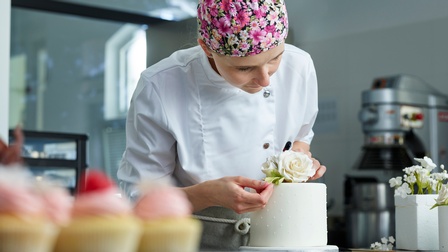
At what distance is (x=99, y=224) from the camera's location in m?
0.68

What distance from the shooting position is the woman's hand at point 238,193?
4.79ft

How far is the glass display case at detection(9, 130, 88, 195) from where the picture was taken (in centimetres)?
416

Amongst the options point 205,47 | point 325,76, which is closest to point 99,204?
point 205,47

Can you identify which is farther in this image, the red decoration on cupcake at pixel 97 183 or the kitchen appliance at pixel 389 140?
the kitchen appliance at pixel 389 140

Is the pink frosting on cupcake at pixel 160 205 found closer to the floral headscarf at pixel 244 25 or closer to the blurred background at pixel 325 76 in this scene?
the floral headscarf at pixel 244 25

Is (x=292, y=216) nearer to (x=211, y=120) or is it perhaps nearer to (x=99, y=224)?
(x=211, y=120)

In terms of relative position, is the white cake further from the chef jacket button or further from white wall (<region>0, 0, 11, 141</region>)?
white wall (<region>0, 0, 11, 141</region>)

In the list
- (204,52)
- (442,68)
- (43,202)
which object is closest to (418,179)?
(204,52)

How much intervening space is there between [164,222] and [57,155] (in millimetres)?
3776

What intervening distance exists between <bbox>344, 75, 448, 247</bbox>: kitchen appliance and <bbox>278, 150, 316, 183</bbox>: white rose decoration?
2.90 metres

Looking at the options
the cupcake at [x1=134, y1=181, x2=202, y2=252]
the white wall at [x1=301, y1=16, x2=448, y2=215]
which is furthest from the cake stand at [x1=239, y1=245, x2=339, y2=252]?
the white wall at [x1=301, y1=16, x2=448, y2=215]

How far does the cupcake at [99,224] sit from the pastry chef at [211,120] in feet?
2.90

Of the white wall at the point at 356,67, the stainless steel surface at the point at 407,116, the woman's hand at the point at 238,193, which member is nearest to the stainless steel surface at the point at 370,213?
the stainless steel surface at the point at 407,116

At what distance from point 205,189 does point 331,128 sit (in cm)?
388
